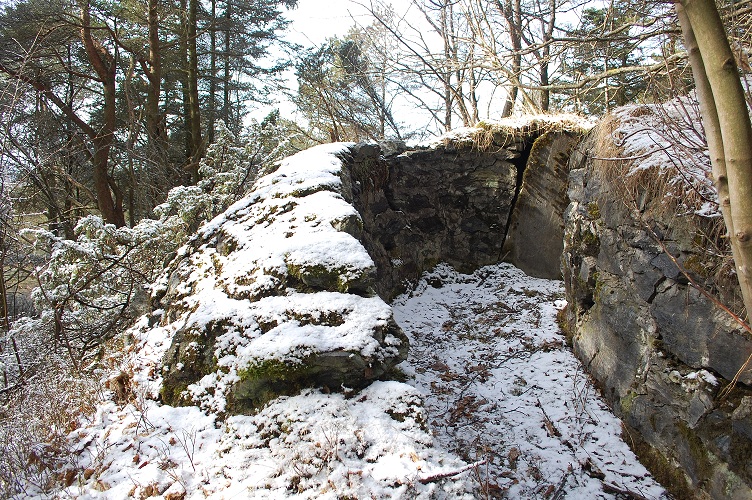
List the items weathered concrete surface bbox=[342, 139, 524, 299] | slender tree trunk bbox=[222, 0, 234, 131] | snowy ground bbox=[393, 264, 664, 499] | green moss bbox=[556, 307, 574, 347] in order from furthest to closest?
slender tree trunk bbox=[222, 0, 234, 131] → weathered concrete surface bbox=[342, 139, 524, 299] → green moss bbox=[556, 307, 574, 347] → snowy ground bbox=[393, 264, 664, 499]


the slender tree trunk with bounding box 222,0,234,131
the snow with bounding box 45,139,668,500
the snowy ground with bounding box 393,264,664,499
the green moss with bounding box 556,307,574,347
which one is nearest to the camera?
the snow with bounding box 45,139,668,500

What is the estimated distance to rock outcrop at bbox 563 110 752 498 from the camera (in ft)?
7.50

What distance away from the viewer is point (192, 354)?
290 centimetres

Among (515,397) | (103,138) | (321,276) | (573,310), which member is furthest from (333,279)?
(103,138)

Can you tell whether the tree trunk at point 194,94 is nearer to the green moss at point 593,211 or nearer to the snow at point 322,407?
the snow at point 322,407

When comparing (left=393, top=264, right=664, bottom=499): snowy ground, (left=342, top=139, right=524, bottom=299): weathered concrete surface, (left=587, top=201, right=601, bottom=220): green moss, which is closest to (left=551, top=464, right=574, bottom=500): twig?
(left=393, top=264, right=664, bottom=499): snowy ground

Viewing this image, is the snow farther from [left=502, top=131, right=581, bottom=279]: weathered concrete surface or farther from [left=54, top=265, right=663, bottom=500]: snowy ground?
[left=502, top=131, right=581, bottom=279]: weathered concrete surface

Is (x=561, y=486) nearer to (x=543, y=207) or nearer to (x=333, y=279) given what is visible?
(x=333, y=279)

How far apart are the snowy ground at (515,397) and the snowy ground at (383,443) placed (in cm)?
1

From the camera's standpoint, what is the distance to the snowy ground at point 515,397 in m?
2.73

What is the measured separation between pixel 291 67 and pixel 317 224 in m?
10.7

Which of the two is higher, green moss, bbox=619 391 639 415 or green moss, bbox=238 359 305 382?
green moss, bbox=238 359 305 382

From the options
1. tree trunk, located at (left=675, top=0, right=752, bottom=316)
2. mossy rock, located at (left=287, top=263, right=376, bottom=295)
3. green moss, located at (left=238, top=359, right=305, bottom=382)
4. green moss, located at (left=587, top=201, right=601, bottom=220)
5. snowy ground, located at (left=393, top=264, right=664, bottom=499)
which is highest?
tree trunk, located at (left=675, top=0, right=752, bottom=316)

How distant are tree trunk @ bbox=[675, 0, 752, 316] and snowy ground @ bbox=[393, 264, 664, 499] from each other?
1.53 metres
